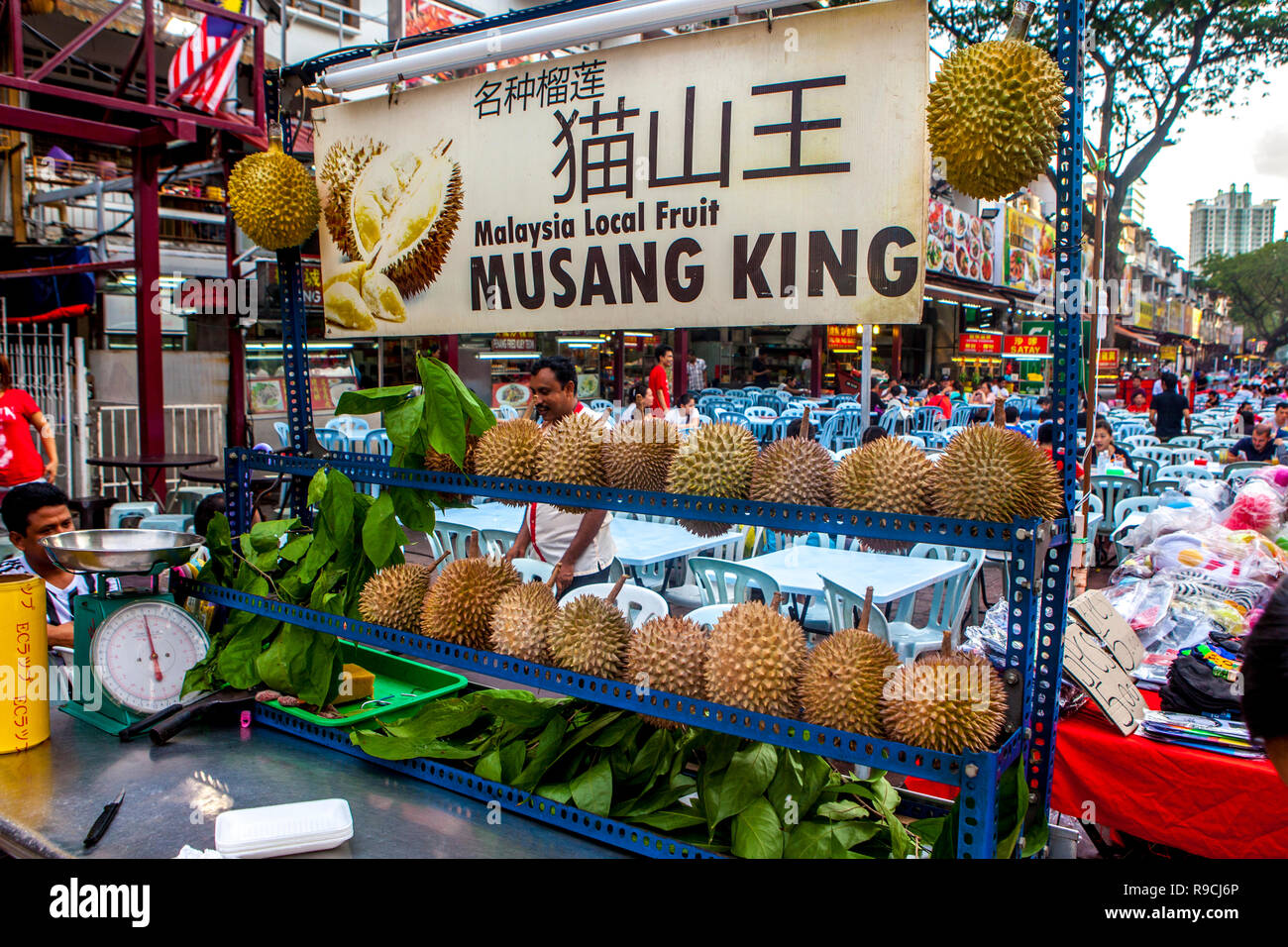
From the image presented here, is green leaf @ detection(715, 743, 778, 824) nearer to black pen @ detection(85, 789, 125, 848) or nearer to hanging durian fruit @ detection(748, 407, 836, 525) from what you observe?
hanging durian fruit @ detection(748, 407, 836, 525)

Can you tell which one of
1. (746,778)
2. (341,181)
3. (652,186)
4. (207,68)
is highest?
(207,68)

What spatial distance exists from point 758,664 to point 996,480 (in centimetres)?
52

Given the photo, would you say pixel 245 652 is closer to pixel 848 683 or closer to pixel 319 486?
pixel 319 486

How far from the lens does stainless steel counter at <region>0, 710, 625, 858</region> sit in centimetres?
173

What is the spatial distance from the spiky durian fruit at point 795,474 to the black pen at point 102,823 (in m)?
1.43

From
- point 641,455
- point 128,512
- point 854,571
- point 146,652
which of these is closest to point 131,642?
point 146,652

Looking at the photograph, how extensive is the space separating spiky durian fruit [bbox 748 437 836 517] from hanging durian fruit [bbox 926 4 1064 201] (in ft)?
1.79

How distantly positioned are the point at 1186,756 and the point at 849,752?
1378 mm

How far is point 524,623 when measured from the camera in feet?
6.18

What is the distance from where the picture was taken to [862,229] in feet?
5.57

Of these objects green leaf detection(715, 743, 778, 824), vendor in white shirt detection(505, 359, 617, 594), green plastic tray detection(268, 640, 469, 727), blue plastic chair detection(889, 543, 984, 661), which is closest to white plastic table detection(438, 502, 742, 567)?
vendor in white shirt detection(505, 359, 617, 594)
